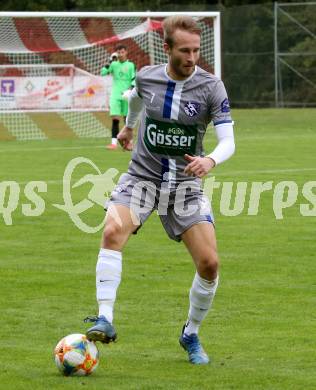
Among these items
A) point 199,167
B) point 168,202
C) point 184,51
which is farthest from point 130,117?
point 199,167

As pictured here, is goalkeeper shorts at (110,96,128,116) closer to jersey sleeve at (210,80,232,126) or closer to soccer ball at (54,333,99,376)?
jersey sleeve at (210,80,232,126)

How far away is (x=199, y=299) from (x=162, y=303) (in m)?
1.68

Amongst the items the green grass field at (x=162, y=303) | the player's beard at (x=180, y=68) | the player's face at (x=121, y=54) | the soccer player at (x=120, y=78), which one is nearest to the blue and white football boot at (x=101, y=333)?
the green grass field at (x=162, y=303)

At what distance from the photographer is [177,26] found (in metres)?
6.78

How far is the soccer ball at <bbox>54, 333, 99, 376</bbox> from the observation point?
Answer: 646 cm

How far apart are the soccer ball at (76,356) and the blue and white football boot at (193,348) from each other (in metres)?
0.66

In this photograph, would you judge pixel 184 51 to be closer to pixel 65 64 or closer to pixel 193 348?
pixel 193 348

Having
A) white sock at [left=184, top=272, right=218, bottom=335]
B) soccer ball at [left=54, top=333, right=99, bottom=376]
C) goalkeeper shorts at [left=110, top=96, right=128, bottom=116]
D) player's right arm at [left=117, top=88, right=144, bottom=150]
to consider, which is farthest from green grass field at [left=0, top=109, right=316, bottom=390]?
goalkeeper shorts at [left=110, top=96, right=128, bottom=116]

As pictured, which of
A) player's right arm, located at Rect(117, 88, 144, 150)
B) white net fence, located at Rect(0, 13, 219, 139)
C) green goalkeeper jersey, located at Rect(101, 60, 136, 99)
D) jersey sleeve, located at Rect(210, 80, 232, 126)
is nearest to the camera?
jersey sleeve, located at Rect(210, 80, 232, 126)

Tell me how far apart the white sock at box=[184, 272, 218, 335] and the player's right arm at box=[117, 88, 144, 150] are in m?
1.05

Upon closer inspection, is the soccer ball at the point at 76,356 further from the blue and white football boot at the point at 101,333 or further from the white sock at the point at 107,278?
the white sock at the point at 107,278

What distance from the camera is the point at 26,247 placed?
11516 millimetres

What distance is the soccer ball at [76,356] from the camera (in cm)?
646

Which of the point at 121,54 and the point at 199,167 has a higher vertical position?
the point at 199,167
